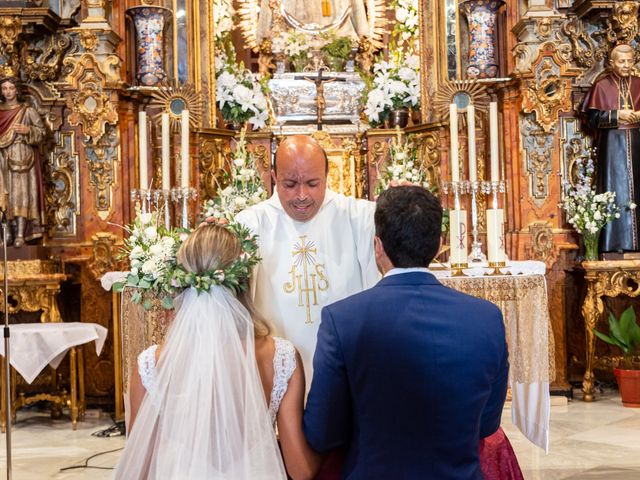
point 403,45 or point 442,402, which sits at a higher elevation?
point 403,45

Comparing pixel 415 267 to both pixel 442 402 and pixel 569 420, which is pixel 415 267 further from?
pixel 569 420

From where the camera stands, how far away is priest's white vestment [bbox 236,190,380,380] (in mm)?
3939

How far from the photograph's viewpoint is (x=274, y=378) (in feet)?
9.10

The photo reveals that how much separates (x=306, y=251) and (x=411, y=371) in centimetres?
180

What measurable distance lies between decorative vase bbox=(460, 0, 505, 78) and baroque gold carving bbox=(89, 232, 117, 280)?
3581 millimetres

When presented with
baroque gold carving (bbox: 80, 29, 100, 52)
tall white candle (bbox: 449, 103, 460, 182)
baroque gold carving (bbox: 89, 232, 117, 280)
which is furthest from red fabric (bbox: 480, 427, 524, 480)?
baroque gold carving (bbox: 80, 29, 100, 52)

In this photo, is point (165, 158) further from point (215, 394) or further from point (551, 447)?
point (215, 394)

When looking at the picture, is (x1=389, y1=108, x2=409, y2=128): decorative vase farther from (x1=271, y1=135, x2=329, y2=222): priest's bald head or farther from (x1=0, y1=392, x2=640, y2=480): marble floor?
(x1=271, y1=135, x2=329, y2=222): priest's bald head

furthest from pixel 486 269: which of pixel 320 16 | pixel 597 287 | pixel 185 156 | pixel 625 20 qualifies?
pixel 320 16

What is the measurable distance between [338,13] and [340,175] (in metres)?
1.71

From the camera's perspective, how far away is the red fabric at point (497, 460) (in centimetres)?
303

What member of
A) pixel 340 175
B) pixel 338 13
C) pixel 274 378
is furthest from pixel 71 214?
pixel 274 378

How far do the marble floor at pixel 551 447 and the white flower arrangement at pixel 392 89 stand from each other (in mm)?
3016

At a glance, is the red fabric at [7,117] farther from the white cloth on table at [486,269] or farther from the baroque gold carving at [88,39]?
the white cloth on table at [486,269]
